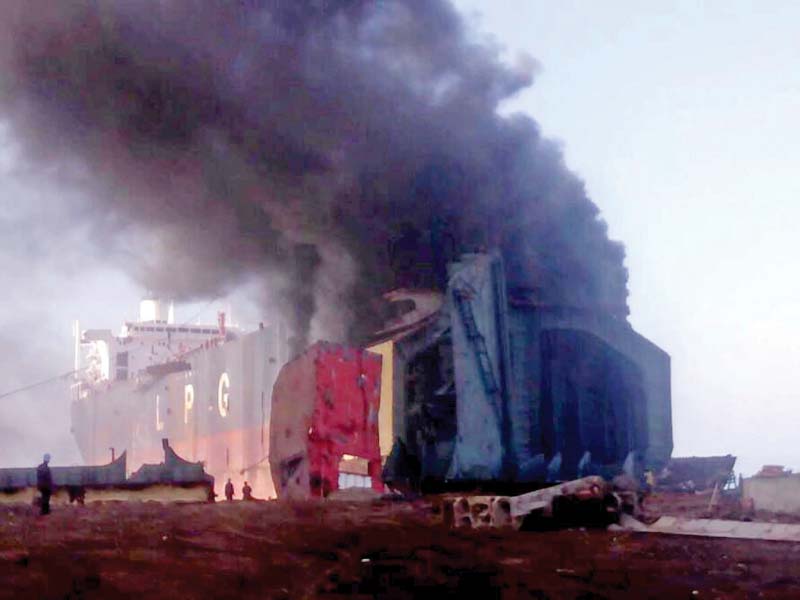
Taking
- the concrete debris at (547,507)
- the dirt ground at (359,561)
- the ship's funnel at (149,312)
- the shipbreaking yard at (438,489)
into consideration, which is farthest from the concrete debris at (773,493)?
the ship's funnel at (149,312)

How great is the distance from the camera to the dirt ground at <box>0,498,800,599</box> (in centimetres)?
879

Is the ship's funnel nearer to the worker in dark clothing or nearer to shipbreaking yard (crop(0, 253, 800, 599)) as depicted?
shipbreaking yard (crop(0, 253, 800, 599))

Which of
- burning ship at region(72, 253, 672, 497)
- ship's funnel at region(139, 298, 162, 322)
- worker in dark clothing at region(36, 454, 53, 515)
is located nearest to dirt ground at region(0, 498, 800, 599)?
worker in dark clothing at region(36, 454, 53, 515)

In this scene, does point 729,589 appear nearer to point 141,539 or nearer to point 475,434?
point 141,539

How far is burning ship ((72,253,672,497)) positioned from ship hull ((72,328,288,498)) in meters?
0.15

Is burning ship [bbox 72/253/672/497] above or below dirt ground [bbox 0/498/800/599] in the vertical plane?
above

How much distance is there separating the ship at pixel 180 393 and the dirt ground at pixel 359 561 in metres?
22.7

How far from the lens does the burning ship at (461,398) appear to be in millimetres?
21859

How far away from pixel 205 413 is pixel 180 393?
139 inches

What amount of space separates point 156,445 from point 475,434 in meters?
29.1

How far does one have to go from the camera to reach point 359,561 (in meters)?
10.5

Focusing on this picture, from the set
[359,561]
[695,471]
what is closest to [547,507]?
[359,561]

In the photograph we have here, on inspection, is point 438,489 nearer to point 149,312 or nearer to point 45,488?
point 45,488

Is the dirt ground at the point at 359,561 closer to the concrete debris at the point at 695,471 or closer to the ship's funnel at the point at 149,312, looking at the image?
the concrete debris at the point at 695,471
